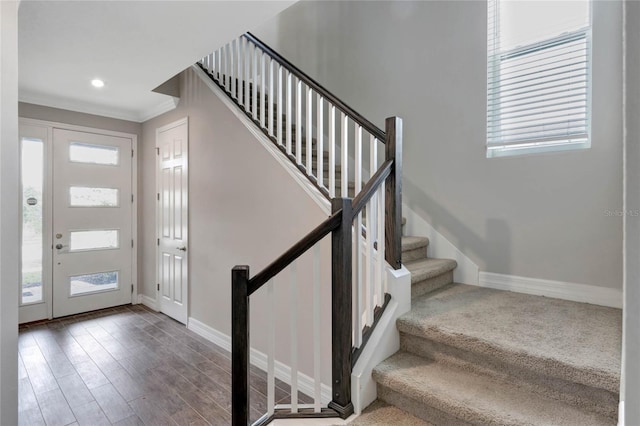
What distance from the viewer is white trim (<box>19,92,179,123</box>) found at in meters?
3.77

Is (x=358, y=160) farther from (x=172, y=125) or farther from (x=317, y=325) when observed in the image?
(x=172, y=125)

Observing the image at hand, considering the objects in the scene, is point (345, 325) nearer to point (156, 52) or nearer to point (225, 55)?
point (156, 52)

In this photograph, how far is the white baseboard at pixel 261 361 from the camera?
233 cm

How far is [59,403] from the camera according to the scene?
2246mm

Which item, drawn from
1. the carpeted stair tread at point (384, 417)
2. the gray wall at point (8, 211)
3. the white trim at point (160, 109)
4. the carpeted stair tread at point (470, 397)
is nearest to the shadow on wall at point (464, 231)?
the carpeted stair tread at point (470, 397)

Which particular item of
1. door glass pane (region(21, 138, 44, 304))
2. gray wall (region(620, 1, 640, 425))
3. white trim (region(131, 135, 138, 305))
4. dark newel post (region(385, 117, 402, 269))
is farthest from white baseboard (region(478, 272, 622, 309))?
door glass pane (region(21, 138, 44, 304))

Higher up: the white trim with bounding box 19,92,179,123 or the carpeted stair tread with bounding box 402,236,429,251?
the white trim with bounding box 19,92,179,123

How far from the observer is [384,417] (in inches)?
60.9

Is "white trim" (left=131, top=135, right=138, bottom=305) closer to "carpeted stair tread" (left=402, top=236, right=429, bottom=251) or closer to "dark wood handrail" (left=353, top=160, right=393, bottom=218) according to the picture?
"carpeted stair tread" (left=402, top=236, right=429, bottom=251)

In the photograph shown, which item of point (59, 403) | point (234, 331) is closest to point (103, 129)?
point (59, 403)

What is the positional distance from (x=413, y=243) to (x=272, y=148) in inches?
56.0

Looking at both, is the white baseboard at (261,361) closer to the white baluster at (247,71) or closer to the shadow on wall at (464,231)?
the shadow on wall at (464,231)

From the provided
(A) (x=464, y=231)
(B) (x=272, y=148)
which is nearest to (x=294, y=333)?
(B) (x=272, y=148)

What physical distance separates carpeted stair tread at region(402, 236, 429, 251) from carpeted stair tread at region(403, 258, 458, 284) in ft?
0.41
